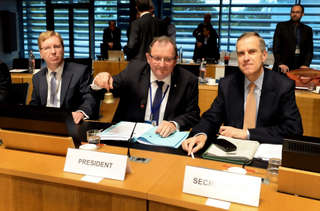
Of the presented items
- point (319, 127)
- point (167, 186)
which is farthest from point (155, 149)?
point (319, 127)

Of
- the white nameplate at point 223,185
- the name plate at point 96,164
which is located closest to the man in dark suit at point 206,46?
the name plate at point 96,164

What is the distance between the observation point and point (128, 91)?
2.63 meters

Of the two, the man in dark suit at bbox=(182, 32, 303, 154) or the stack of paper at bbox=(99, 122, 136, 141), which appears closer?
the stack of paper at bbox=(99, 122, 136, 141)

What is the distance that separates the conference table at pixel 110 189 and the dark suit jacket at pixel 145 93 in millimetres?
916

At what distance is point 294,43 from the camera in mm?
5387

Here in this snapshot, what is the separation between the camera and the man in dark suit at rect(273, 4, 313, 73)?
17.5 ft

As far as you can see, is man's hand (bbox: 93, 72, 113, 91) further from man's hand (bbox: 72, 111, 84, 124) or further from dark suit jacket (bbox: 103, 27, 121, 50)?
dark suit jacket (bbox: 103, 27, 121, 50)

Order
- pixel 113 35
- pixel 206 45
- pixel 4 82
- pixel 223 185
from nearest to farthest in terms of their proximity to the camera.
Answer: pixel 223 185, pixel 4 82, pixel 206 45, pixel 113 35

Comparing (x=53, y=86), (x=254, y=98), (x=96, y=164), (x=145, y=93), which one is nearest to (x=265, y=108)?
(x=254, y=98)

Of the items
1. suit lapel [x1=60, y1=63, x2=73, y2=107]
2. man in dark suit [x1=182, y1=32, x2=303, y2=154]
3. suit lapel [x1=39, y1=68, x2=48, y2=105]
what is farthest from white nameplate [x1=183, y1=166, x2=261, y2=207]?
suit lapel [x1=39, y1=68, x2=48, y2=105]

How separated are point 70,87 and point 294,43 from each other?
400cm

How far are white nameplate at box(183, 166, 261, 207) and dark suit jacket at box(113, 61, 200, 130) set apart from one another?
1.26 metres

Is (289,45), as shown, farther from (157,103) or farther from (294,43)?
Result: (157,103)

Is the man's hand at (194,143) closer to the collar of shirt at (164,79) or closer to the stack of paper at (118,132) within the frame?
the stack of paper at (118,132)
